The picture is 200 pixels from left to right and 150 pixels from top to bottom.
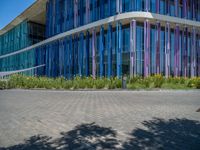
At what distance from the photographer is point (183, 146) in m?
5.04

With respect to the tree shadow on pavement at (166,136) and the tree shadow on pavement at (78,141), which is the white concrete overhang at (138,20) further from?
the tree shadow on pavement at (78,141)

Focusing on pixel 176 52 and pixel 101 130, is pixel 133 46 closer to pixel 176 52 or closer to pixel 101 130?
pixel 176 52

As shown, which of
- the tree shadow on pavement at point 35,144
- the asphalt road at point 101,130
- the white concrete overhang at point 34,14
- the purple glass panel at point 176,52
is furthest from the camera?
the white concrete overhang at point 34,14

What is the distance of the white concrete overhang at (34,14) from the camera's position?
4593cm

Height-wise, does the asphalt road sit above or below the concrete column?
below

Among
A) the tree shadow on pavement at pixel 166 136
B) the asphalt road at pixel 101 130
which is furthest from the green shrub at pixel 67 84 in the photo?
the tree shadow on pavement at pixel 166 136

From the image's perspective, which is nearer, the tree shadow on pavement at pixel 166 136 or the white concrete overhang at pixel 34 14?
the tree shadow on pavement at pixel 166 136

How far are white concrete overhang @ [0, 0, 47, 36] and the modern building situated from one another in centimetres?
422

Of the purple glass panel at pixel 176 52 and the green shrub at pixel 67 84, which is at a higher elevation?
the purple glass panel at pixel 176 52

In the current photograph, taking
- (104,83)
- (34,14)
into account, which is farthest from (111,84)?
(34,14)

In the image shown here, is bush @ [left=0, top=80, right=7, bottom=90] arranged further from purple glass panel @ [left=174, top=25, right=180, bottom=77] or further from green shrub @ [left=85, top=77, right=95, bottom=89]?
purple glass panel @ [left=174, top=25, right=180, bottom=77]

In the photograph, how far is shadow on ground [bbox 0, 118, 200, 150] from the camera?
5.05m

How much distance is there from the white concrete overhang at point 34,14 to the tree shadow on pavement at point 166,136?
4167 centimetres

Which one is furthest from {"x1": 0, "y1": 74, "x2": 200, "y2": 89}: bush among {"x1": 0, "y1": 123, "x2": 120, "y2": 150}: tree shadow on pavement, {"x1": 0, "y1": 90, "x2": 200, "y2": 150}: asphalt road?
{"x1": 0, "y1": 123, "x2": 120, "y2": 150}: tree shadow on pavement
